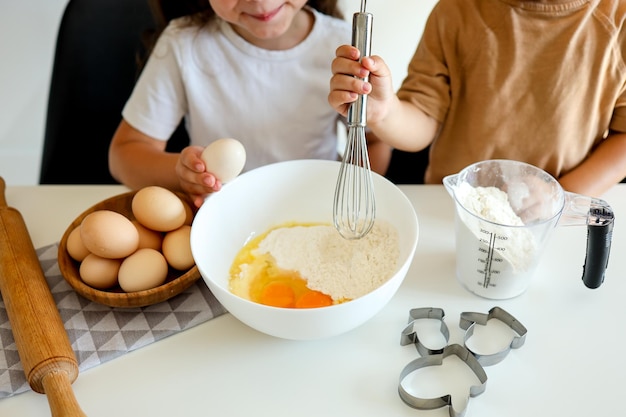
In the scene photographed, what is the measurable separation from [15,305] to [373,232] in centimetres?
51

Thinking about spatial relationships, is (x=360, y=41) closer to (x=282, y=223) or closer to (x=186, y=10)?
Result: (x=282, y=223)

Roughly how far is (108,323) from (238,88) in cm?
62

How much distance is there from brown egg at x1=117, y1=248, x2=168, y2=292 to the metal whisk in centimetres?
27

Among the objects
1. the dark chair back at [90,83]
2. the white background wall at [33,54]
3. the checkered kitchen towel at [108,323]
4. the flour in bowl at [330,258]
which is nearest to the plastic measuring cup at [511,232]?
the flour in bowl at [330,258]

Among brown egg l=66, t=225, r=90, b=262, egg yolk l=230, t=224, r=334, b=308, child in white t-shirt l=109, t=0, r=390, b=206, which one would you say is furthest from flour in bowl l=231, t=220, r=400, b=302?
child in white t-shirt l=109, t=0, r=390, b=206

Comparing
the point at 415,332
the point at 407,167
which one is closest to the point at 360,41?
the point at 415,332

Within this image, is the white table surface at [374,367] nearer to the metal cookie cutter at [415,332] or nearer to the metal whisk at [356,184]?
the metal cookie cutter at [415,332]

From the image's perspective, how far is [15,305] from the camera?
73cm

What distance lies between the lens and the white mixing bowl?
2.15 ft

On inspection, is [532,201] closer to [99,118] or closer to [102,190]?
[102,190]

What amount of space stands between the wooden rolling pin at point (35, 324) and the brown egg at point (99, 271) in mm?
56

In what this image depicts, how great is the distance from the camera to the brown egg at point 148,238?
82 cm

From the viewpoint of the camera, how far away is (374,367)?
27.7 inches

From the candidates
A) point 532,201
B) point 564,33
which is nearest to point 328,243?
point 532,201
